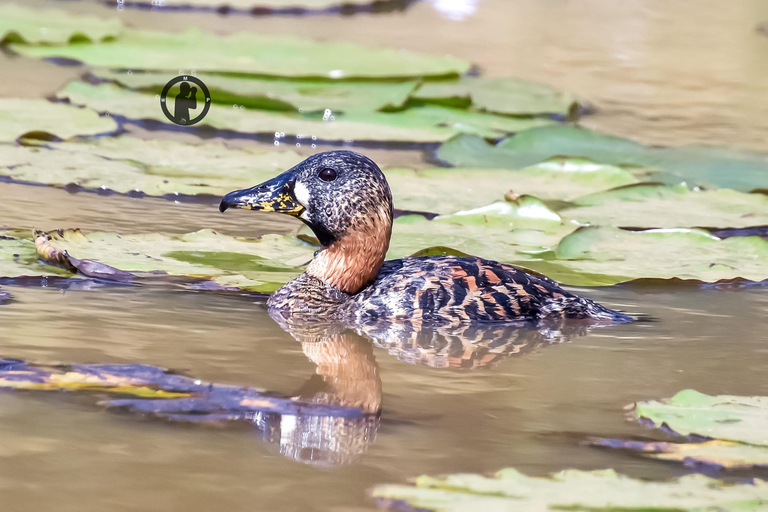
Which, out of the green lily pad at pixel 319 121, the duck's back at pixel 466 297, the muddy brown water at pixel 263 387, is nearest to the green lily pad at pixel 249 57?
the green lily pad at pixel 319 121

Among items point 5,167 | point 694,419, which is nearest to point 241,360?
point 694,419

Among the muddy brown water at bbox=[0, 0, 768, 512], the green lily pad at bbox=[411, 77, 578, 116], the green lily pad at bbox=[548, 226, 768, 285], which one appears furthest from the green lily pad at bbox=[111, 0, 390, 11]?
the green lily pad at bbox=[548, 226, 768, 285]

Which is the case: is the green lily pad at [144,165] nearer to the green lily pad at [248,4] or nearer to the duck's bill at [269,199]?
the duck's bill at [269,199]

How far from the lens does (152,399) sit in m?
3.79

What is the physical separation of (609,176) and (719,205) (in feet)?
3.06

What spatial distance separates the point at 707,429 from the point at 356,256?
2.24m

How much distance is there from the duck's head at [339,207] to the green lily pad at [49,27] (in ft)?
25.1

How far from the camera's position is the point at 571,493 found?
10.0 ft

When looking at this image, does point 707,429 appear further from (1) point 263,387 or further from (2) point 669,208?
(2) point 669,208

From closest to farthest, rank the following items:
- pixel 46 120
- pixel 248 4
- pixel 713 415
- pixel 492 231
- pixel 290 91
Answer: pixel 713 415 < pixel 492 231 < pixel 46 120 < pixel 290 91 < pixel 248 4

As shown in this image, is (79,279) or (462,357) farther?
(79,279)

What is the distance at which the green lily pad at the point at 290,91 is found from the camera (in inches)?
411

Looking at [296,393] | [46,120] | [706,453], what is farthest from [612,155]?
[706,453]

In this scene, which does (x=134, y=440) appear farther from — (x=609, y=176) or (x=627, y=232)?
(x=609, y=176)
